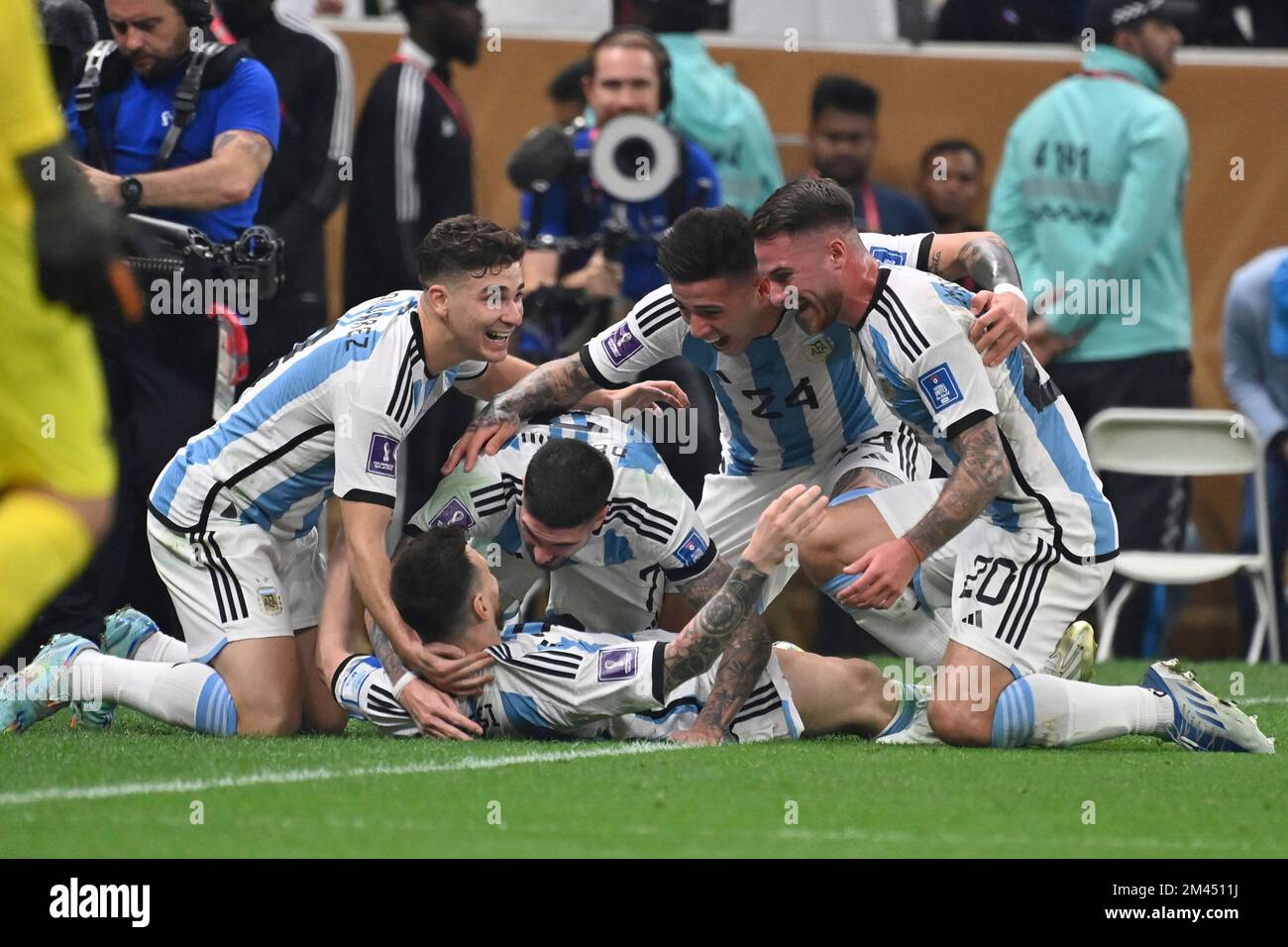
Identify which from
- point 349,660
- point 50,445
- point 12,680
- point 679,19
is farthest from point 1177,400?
point 50,445

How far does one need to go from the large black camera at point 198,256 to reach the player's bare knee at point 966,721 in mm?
2939

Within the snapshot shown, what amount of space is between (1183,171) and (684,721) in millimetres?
4408

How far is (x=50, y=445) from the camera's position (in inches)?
147

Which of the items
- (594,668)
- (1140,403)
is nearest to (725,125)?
(1140,403)

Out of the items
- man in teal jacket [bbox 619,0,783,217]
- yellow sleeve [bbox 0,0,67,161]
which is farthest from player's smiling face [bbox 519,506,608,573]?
man in teal jacket [bbox 619,0,783,217]

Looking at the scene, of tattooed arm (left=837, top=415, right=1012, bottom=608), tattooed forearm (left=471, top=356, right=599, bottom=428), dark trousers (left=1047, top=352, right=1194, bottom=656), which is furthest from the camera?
dark trousers (left=1047, top=352, right=1194, bottom=656)

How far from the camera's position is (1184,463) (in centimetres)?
966

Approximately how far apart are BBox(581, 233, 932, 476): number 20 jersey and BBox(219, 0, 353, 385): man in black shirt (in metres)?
A: 2.06

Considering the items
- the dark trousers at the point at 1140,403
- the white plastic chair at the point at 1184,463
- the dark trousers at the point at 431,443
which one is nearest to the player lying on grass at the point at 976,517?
the dark trousers at the point at 431,443

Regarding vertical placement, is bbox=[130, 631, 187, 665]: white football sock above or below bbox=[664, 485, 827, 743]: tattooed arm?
below

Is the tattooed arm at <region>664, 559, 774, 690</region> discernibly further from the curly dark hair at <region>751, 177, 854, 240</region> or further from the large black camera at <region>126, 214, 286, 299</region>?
the large black camera at <region>126, 214, 286, 299</region>

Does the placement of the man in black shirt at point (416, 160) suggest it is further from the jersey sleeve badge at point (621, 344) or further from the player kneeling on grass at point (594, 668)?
the player kneeling on grass at point (594, 668)

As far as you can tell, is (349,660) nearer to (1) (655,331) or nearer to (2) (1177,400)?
(1) (655,331)

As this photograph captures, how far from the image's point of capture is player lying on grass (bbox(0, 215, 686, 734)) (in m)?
6.03
